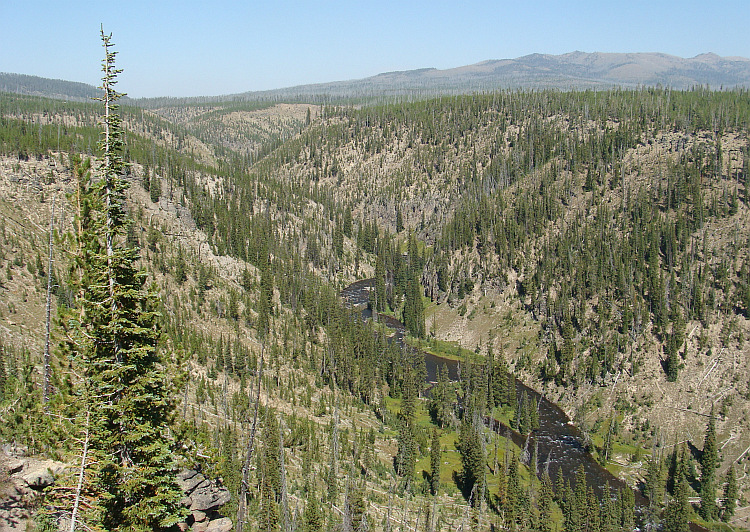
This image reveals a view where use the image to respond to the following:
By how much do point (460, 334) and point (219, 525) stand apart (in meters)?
108

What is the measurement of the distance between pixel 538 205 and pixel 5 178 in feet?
415

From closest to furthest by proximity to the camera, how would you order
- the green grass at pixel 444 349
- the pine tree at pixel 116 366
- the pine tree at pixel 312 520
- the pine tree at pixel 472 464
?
the pine tree at pixel 116 366, the pine tree at pixel 312 520, the pine tree at pixel 472 464, the green grass at pixel 444 349

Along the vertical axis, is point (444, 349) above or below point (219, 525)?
below

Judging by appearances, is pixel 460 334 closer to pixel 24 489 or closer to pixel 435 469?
pixel 435 469

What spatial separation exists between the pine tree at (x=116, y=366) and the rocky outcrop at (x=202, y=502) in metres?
6.00

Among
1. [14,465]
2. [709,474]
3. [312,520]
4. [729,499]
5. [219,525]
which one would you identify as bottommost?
[729,499]

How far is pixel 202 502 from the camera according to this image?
33188mm

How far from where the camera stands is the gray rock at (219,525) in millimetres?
31672

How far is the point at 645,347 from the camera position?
102375 millimetres

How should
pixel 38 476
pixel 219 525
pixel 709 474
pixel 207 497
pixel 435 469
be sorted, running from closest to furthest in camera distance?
pixel 38 476 < pixel 219 525 < pixel 207 497 < pixel 435 469 < pixel 709 474

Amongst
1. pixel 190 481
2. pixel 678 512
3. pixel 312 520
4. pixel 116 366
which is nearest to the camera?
pixel 116 366

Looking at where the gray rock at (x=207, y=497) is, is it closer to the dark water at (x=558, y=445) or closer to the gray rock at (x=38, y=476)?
the gray rock at (x=38, y=476)

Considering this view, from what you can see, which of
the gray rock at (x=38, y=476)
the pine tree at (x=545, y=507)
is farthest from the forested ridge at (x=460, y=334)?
the gray rock at (x=38, y=476)

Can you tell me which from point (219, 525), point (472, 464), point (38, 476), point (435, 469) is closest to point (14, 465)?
point (38, 476)
